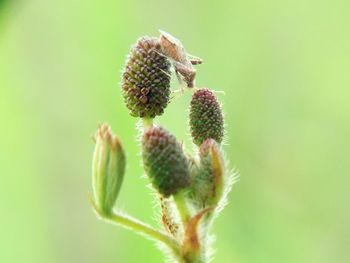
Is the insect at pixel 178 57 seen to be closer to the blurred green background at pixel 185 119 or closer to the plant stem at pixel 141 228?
the plant stem at pixel 141 228

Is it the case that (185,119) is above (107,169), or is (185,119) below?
above

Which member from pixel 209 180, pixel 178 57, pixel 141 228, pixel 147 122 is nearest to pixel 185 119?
pixel 178 57

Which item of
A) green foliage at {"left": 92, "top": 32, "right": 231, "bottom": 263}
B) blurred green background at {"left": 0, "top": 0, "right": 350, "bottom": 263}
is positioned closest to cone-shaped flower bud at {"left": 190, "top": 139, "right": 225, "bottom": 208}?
green foliage at {"left": 92, "top": 32, "right": 231, "bottom": 263}

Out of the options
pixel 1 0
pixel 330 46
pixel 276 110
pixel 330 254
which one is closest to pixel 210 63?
pixel 276 110

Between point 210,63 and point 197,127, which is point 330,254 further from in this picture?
point 197,127

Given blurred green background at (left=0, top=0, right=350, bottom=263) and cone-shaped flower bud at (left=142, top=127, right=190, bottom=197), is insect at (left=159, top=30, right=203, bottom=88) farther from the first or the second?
blurred green background at (left=0, top=0, right=350, bottom=263)

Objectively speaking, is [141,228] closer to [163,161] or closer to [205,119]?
[163,161]
